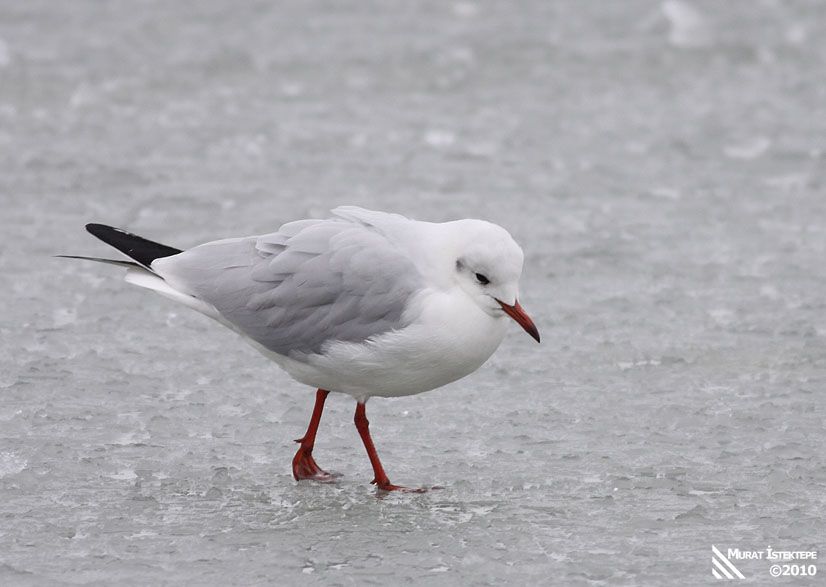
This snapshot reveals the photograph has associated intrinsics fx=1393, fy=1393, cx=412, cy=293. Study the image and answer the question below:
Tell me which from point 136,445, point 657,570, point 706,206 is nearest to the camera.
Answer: point 657,570

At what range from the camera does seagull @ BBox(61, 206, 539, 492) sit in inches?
195

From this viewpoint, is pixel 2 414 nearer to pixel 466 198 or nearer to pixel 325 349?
pixel 325 349

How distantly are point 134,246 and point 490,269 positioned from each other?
1.59 meters

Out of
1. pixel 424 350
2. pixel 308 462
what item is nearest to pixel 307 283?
pixel 424 350

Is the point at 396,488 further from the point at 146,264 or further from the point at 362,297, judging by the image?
the point at 146,264

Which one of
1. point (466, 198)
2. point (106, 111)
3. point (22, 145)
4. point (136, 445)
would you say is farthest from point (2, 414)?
point (106, 111)

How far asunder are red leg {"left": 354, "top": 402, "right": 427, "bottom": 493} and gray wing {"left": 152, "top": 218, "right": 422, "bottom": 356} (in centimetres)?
34

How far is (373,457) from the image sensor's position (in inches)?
206

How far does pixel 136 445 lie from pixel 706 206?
450 cm

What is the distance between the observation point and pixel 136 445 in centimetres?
552

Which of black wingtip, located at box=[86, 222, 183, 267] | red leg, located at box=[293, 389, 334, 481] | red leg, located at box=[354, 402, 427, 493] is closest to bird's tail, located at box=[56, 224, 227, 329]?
black wingtip, located at box=[86, 222, 183, 267]

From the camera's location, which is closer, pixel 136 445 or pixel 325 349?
pixel 325 349

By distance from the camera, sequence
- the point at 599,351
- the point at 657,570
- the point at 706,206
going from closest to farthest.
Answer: the point at 657,570 < the point at 599,351 < the point at 706,206

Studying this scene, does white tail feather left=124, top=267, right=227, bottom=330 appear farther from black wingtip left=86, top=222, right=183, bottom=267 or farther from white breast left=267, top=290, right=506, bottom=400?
white breast left=267, top=290, right=506, bottom=400
